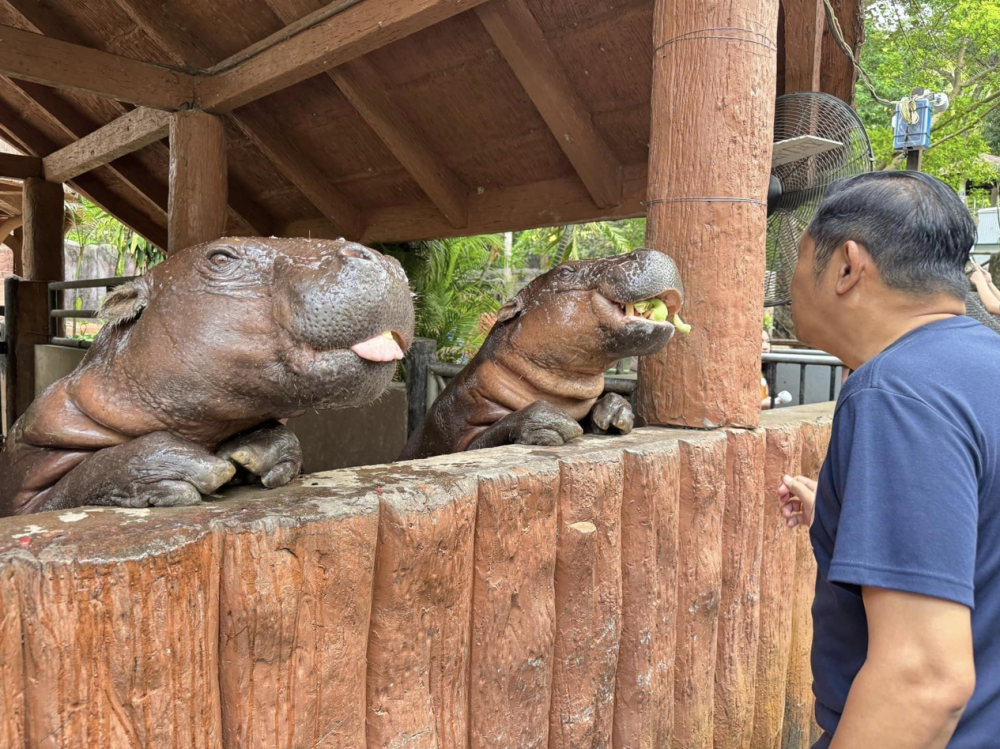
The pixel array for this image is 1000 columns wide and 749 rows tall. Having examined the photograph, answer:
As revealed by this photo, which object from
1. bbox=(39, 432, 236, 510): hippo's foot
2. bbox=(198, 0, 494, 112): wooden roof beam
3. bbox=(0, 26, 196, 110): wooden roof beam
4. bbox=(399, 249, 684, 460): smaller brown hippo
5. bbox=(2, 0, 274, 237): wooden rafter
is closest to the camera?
bbox=(39, 432, 236, 510): hippo's foot

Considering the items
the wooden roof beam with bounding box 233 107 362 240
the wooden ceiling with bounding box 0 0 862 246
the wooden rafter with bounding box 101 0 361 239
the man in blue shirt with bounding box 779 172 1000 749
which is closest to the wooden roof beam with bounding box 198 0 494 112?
the wooden ceiling with bounding box 0 0 862 246

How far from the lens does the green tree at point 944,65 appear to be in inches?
538

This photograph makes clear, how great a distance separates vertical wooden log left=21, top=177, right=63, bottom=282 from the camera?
8.45 metres

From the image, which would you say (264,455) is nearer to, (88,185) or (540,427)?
(540,427)

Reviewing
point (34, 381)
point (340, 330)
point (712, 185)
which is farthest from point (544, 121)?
point (34, 381)

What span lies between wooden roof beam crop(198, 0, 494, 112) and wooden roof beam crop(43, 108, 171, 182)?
86 centimetres

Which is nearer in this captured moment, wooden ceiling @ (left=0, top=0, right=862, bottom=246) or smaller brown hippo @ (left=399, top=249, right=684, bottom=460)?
smaller brown hippo @ (left=399, top=249, right=684, bottom=460)

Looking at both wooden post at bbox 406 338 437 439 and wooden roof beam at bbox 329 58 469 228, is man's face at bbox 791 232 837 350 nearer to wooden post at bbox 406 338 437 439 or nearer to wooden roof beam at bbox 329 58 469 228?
wooden post at bbox 406 338 437 439

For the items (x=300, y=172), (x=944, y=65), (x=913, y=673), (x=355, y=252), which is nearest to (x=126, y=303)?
(x=355, y=252)

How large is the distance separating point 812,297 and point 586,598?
1.06m

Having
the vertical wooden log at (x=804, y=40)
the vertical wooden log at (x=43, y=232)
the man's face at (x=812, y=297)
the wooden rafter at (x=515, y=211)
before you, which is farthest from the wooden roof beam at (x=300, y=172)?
the man's face at (x=812, y=297)

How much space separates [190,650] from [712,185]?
2273mm

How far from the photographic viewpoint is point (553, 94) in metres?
4.86

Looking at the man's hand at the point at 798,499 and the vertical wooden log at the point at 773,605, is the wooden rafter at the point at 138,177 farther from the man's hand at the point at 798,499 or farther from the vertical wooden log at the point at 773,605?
the man's hand at the point at 798,499
